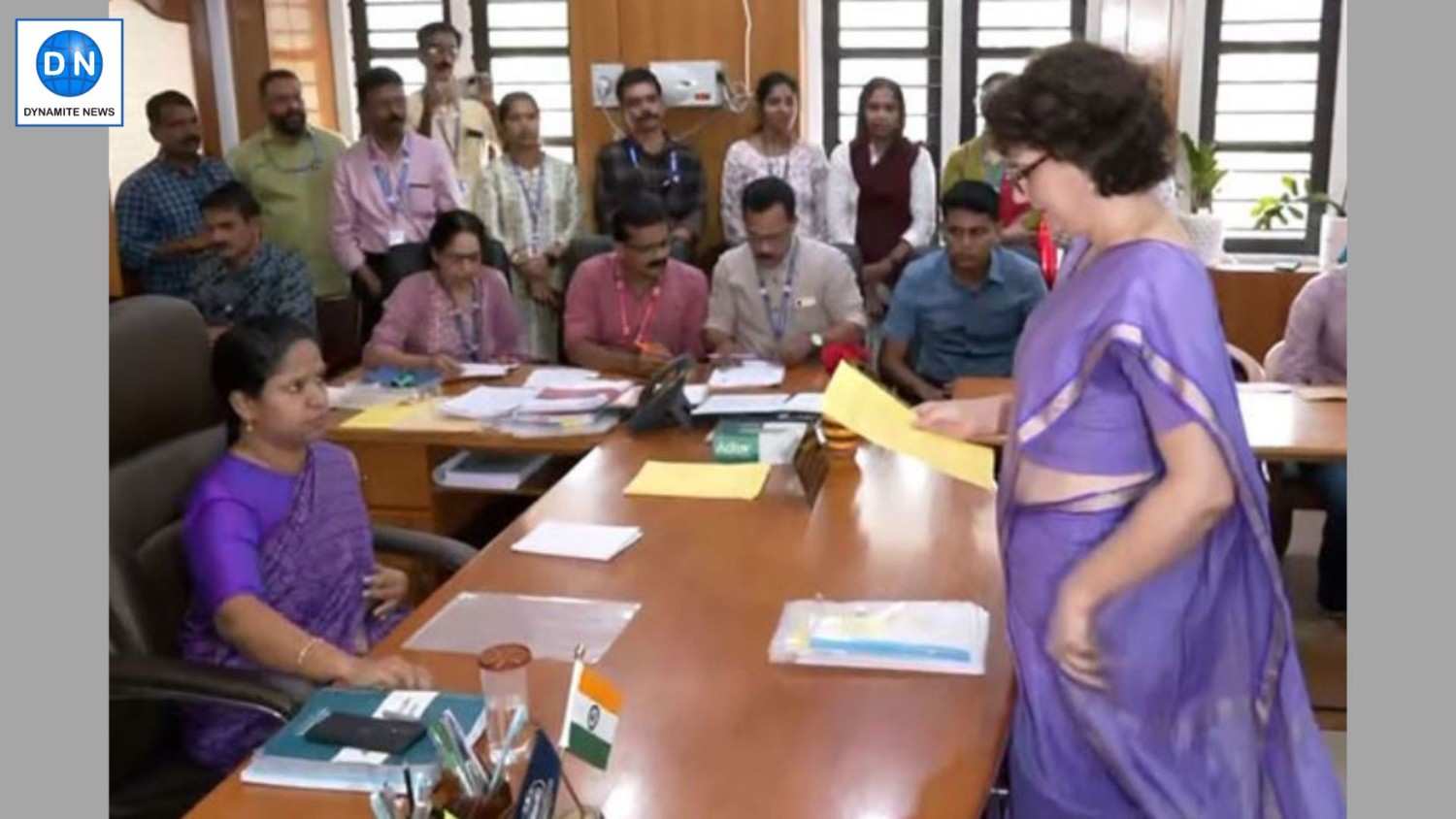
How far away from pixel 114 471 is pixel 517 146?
11.0 ft

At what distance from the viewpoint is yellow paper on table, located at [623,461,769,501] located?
8.20 feet

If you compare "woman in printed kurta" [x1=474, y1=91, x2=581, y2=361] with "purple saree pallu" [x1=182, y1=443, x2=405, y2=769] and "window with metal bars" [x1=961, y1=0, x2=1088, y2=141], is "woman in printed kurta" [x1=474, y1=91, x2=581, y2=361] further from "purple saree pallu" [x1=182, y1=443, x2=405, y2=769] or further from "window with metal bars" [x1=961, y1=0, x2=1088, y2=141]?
"purple saree pallu" [x1=182, y1=443, x2=405, y2=769]

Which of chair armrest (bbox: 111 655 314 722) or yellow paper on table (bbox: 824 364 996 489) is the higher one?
yellow paper on table (bbox: 824 364 996 489)

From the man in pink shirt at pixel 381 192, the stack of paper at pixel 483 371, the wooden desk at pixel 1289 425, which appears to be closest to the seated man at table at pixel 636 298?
the stack of paper at pixel 483 371

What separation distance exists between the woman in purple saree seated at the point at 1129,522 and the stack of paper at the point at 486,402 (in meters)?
1.75

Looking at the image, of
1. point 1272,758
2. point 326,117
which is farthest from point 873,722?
point 326,117

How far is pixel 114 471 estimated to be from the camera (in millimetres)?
2014

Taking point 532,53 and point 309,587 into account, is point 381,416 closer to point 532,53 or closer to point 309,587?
point 309,587

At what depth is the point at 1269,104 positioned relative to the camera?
586 cm

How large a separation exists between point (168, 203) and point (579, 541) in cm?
330

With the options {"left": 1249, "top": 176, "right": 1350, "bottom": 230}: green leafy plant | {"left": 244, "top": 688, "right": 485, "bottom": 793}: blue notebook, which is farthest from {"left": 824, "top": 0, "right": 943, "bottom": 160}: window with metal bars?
{"left": 244, "top": 688, "right": 485, "bottom": 793}: blue notebook

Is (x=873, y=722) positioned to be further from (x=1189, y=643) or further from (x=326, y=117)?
(x=326, y=117)

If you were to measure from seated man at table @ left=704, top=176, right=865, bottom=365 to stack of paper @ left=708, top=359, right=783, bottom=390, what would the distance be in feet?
1.19

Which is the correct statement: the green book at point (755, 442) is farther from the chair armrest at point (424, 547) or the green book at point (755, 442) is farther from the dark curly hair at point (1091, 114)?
the dark curly hair at point (1091, 114)
